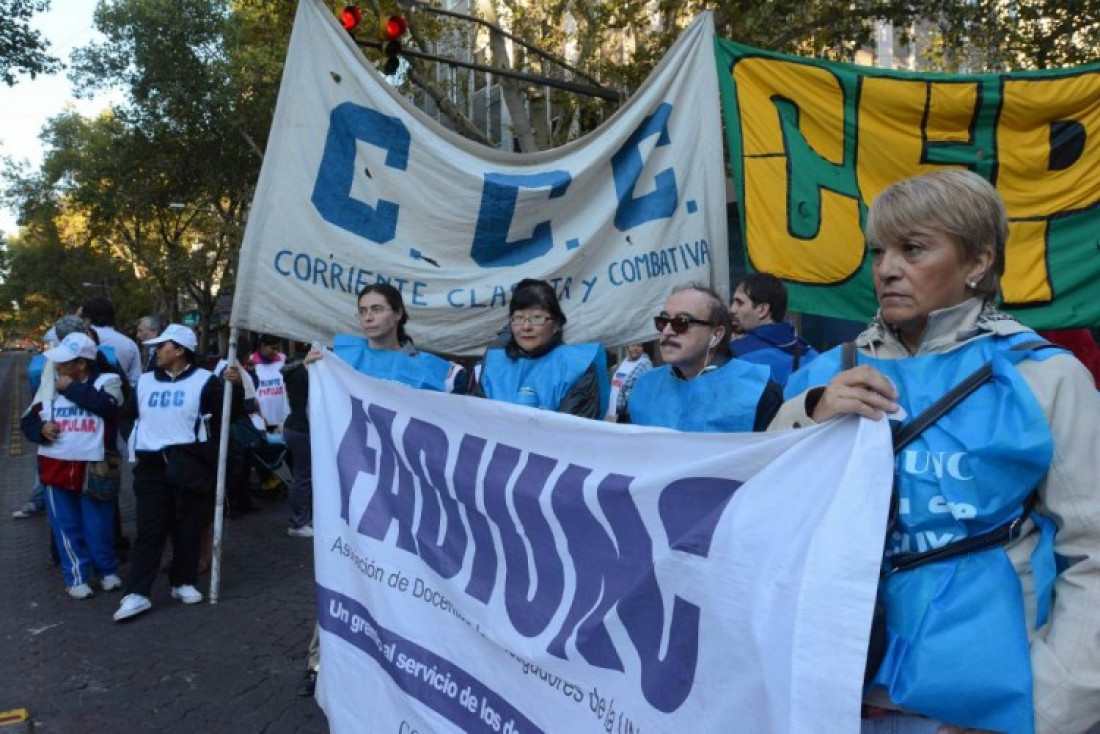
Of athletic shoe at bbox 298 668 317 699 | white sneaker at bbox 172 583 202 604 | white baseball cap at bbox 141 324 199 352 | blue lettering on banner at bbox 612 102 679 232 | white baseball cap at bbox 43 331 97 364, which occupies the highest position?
blue lettering on banner at bbox 612 102 679 232

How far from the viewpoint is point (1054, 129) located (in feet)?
11.9

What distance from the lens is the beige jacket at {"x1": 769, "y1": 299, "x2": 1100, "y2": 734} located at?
1.45 metres

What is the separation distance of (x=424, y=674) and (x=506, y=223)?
216 centimetres

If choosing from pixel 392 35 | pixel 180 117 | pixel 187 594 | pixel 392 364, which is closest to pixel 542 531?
pixel 392 364

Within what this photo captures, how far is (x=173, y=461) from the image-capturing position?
550 cm

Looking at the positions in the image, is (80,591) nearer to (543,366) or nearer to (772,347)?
(543,366)

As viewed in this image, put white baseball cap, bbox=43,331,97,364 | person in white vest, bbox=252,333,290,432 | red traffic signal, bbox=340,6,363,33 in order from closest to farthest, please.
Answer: red traffic signal, bbox=340,6,363,33 → white baseball cap, bbox=43,331,97,364 → person in white vest, bbox=252,333,290,432

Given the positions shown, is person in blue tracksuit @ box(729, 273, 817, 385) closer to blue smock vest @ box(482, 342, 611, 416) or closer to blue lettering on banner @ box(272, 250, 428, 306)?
blue smock vest @ box(482, 342, 611, 416)

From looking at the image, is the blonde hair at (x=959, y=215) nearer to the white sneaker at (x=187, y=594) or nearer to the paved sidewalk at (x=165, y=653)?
the paved sidewalk at (x=165, y=653)

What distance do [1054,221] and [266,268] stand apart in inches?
136

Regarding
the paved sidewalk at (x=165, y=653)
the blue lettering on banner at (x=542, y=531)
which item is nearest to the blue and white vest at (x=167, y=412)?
the paved sidewalk at (x=165, y=653)

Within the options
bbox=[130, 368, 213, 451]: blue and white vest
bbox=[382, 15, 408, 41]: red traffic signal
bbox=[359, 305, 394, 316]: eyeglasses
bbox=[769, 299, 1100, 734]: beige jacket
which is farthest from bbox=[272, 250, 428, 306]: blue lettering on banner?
bbox=[769, 299, 1100, 734]: beige jacket

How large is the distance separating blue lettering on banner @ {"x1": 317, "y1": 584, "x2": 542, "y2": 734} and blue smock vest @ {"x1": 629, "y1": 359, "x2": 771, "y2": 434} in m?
1.01

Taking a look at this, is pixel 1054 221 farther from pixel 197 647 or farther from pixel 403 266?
pixel 197 647
